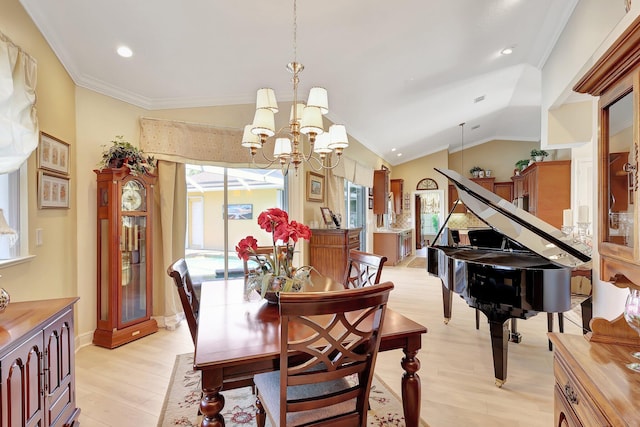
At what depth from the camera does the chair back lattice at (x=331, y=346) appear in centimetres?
107

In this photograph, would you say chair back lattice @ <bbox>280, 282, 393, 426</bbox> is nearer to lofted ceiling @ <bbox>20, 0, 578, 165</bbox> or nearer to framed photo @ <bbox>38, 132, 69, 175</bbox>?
lofted ceiling @ <bbox>20, 0, 578, 165</bbox>

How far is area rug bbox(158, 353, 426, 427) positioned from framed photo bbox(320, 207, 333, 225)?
2.51m

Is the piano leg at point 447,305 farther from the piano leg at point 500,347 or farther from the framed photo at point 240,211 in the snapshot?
the framed photo at point 240,211

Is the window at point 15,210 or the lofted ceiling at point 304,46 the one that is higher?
the lofted ceiling at point 304,46

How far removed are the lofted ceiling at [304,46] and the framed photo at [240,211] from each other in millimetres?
1291

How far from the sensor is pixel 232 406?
7.01ft

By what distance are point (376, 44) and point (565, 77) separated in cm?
207

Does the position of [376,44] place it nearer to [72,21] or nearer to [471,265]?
[471,265]

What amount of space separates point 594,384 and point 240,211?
12.2 ft

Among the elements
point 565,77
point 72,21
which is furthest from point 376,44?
point 72,21

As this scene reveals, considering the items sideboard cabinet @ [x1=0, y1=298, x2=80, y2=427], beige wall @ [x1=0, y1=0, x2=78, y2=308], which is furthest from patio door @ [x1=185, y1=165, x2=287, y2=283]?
sideboard cabinet @ [x1=0, y1=298, x2=80, y2=427]

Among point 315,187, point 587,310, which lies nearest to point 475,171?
point 315,187

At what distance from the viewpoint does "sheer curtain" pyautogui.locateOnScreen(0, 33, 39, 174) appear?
192 cm

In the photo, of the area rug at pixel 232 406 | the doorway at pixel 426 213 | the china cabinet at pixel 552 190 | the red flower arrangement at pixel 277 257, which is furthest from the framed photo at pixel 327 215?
the doorway at pixel 426 213
